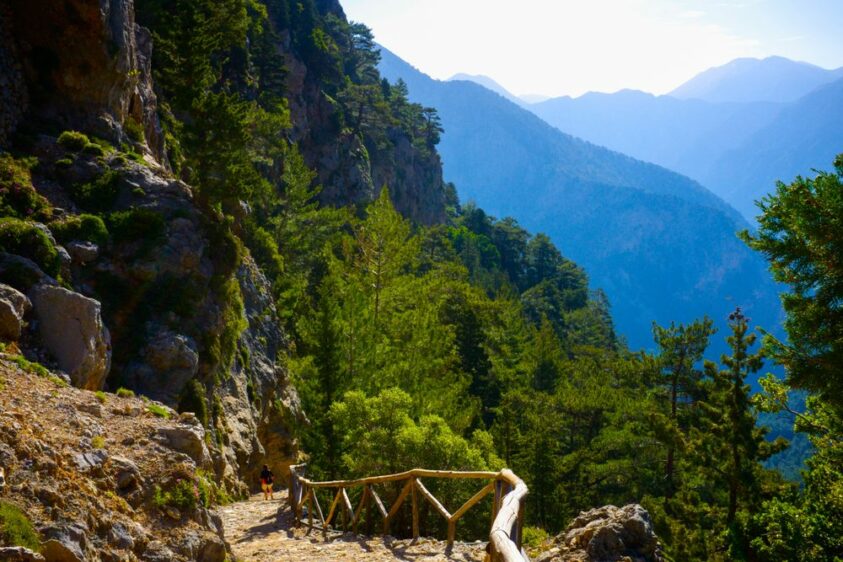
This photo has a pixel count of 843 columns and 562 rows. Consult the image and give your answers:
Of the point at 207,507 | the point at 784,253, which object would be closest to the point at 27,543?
the point at 207,507

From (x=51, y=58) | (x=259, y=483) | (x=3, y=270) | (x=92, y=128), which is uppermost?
(x=51, y=58)

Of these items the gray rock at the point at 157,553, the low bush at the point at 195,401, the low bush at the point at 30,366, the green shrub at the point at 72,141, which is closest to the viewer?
the gray rock at the point at 157,553

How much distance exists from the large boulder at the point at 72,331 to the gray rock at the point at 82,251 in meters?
3.38

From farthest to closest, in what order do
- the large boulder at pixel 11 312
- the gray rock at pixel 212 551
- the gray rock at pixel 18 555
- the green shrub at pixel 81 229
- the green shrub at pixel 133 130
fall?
the green shrub at pixel 133 130 → the green shrub at pixel 81 229 → the large boulder at pixel 11 312 → the gray rock at pixel 212 551 → the gray rock at pixel 18 555

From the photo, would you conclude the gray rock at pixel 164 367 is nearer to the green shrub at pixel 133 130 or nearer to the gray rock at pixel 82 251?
the gray rock at pixel 82 251

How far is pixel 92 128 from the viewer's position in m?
20.0

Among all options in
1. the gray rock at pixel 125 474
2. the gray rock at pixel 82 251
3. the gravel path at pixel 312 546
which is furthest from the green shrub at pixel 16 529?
the gray rock at pixel 82 251

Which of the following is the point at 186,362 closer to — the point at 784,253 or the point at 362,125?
the point at 784,253

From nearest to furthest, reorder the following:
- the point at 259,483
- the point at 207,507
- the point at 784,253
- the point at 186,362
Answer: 1. the point at 207,507
2. the point at 784,253
3. the point at 186,362
4. the point at 259,483

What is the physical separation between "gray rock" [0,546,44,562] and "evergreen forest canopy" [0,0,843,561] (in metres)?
11.8

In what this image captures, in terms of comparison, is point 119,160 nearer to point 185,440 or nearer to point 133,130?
point 133,130

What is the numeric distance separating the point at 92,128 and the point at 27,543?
56.9 ft

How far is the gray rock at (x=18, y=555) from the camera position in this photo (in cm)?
582

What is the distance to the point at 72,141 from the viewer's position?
18656mm
